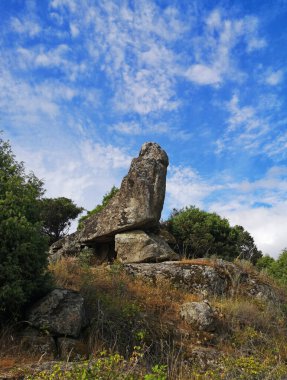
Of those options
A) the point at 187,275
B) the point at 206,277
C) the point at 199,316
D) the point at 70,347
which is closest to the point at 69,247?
the point at 187,275

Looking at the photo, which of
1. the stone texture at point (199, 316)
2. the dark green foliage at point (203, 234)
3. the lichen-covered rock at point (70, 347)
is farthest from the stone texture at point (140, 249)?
the lichen-covered rock at point (70, 347)

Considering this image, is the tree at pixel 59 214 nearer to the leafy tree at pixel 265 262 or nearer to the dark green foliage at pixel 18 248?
the leafy tree at pixel 265 262

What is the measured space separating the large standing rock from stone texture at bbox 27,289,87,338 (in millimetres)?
6207

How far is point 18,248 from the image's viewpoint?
22.9 feet

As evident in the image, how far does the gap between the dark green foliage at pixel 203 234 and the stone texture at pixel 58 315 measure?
858cm

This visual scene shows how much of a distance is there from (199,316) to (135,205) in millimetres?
5633

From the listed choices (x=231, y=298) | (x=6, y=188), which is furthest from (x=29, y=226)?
(x=231, y=298)

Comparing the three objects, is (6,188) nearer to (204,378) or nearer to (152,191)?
(204,378)

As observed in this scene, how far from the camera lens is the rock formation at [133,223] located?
13.2m

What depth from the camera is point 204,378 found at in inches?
200

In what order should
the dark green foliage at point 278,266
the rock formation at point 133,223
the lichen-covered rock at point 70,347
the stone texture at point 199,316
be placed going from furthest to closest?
the dark green foliage at point 278,266 → the rock formation at point 133,223 → the stone texture at point 199,316 → the lichen-covered rock at point 70,347

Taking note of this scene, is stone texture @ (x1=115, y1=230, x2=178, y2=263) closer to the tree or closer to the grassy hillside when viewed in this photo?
the grassy hillside

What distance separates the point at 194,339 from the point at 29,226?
167 inches

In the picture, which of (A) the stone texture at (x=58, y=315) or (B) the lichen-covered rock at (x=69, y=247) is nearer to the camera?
(A) the stone texture at (x=58, y=315)
